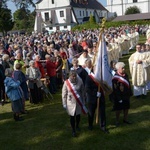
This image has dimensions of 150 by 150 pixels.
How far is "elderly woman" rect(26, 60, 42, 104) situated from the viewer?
33.6 ft

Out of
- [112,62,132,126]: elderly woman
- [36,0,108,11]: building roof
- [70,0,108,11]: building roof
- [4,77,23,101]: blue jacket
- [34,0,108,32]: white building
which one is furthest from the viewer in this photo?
[36,0,108,11]: building roof

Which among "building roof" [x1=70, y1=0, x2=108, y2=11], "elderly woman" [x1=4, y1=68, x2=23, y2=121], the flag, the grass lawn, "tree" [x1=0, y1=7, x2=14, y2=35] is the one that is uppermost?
"building roof" [x1=70, y1=0, x2=108, y2=11]

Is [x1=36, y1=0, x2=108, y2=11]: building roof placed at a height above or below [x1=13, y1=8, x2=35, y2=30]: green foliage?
above

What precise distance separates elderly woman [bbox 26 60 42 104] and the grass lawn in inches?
33.8

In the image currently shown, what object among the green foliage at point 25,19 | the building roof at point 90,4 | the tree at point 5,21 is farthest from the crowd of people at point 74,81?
the green foliage at point 25,19

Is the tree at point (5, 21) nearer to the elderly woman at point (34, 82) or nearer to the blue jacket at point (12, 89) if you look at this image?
the elderly woman at point (34, 82)

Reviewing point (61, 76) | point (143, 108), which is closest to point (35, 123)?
point (143, 108)

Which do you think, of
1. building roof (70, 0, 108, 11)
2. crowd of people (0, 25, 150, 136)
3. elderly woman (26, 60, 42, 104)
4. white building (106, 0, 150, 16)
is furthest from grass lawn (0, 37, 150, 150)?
white building (106, 0, 150, 16)

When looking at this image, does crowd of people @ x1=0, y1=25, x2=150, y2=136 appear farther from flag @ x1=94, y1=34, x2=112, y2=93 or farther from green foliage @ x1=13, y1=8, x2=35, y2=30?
green foliage @ x1=13, y1=8, x2=35, y2=30

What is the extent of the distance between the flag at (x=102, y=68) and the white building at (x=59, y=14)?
59645mm

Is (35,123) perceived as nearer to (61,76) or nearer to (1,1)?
(61,76)

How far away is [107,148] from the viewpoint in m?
6.84

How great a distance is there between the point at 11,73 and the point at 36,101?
2.26 meters

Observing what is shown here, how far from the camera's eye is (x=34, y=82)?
33.9 ft
